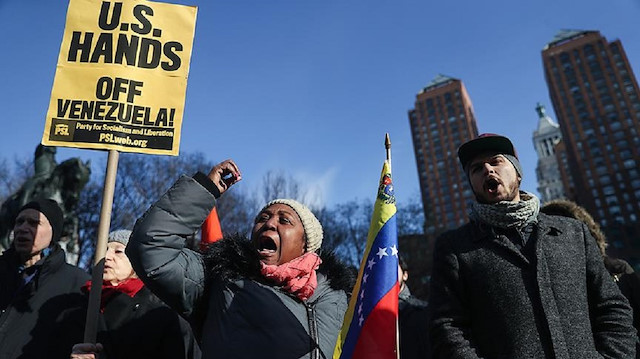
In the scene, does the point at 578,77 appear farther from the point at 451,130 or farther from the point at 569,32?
the point at 451,130

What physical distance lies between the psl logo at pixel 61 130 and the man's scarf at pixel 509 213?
2.35m

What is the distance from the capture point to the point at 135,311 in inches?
109

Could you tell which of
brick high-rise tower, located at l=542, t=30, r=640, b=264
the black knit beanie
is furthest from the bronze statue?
brick high-rise tower, located at l=542, t=30, r=640, b=264

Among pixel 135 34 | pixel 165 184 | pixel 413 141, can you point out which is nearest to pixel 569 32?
pixel 413 141

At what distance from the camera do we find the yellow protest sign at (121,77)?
8.95 feet

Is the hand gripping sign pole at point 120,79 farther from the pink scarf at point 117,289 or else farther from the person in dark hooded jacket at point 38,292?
the person in dark hooded jacket at point 38,292

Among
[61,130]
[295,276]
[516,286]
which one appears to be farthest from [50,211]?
[516,286]

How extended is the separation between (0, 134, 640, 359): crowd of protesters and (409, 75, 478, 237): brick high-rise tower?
104m

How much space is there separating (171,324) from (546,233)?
2.20m

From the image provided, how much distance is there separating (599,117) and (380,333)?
312ft

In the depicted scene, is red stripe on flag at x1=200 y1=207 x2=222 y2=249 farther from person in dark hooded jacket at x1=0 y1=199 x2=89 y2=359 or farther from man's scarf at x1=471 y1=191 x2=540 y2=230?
man's scarf at x1=471 y1=191 x2=540 y2=230

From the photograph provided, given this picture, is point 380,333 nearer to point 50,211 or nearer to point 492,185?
point 492,185

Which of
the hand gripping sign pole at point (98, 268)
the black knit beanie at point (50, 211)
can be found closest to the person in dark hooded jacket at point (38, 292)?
the black knit beanie at point (50, 211)

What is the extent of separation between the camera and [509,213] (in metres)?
2.04
